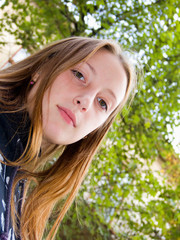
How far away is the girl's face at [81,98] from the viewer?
4.99 feet

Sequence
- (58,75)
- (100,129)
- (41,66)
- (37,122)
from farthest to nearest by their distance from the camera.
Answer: (100,129)
(41,66)
(58,75)
(37,122)

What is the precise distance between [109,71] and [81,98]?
27 cm

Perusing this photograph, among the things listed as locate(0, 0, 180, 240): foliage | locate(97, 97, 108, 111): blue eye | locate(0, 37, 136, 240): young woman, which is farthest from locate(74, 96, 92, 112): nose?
locate(0, 0, 180, 240): foliage

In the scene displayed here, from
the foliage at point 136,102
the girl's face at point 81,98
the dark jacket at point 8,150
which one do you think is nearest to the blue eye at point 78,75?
the girl's face at point 81,98

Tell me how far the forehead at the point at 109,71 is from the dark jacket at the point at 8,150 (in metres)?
0.47

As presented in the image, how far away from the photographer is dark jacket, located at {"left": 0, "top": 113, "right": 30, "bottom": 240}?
136 cm

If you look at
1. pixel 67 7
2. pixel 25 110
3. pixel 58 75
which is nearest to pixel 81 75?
pixel 58 75

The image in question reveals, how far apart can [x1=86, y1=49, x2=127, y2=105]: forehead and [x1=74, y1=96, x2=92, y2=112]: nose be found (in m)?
0.14

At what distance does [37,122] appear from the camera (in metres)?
1.50

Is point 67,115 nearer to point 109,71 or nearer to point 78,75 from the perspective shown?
point 78,75

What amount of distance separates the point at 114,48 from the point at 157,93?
1.46 meters

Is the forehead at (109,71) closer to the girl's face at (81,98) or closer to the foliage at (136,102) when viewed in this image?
the girl's face at (81,98)

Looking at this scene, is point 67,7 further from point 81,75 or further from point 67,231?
point 67,231

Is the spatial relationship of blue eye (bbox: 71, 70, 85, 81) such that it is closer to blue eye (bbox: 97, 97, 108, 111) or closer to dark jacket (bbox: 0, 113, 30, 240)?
blue eye (bbox: 97, 97, 108, 111)
